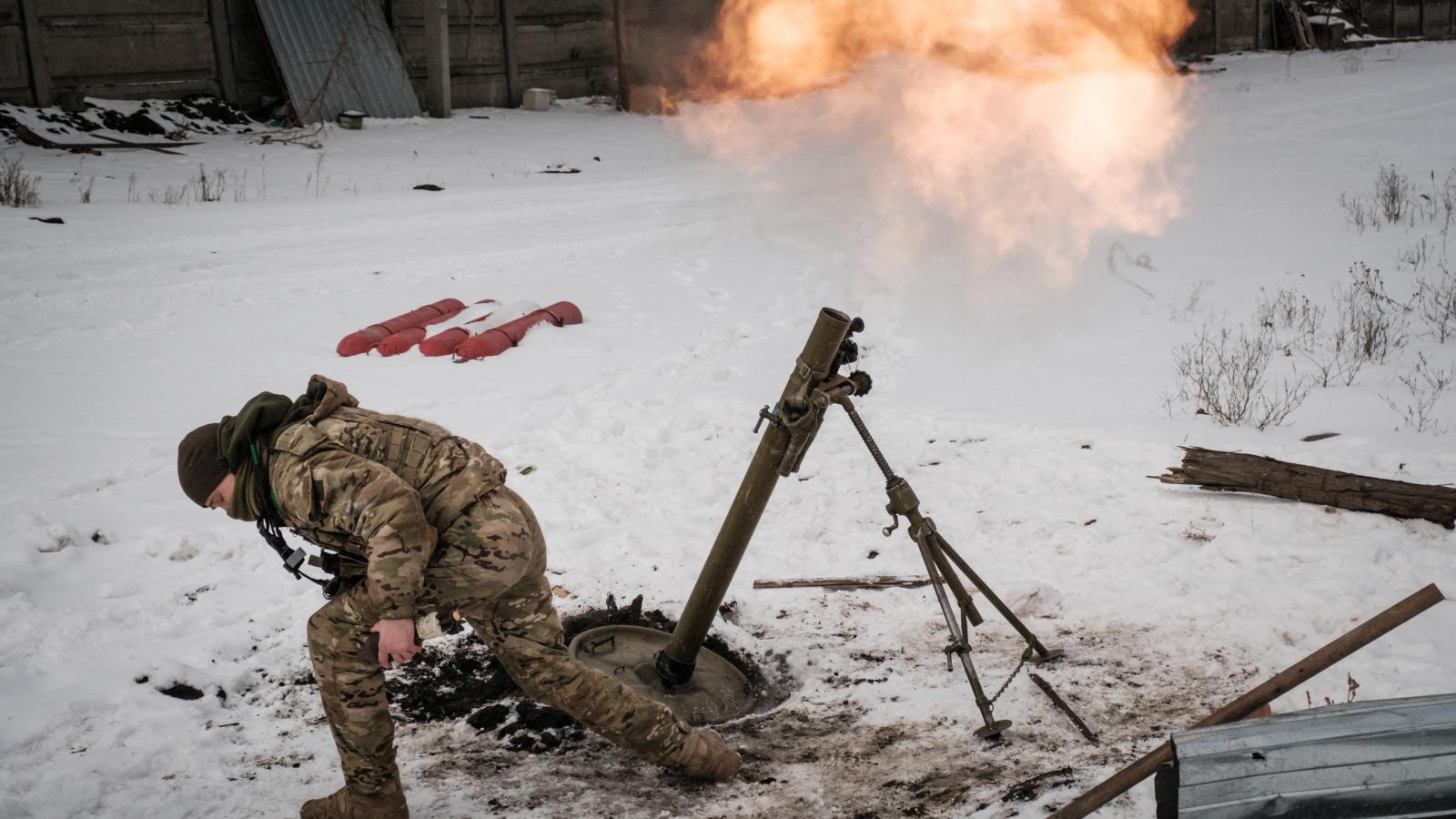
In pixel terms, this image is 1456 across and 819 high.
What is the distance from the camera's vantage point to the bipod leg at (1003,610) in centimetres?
432

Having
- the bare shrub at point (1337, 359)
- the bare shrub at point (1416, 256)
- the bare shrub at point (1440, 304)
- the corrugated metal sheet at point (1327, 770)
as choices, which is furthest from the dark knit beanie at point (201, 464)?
the bare shrub at point (1416, 256)

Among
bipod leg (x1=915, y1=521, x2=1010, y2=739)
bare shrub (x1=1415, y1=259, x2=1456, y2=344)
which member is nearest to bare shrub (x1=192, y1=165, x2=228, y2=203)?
bipod leg (x1=915, y1=521, x2=1010, y2=739)

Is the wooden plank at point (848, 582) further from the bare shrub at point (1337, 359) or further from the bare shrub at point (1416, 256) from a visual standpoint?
the bare shrub at point (1416, 256)

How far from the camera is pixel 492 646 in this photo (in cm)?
414

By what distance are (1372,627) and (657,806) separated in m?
2.46

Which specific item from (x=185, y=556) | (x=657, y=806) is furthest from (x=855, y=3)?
(x=657, y=806)

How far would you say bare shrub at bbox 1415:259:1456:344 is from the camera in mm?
8734

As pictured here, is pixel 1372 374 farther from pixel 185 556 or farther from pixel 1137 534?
pixel 185 556

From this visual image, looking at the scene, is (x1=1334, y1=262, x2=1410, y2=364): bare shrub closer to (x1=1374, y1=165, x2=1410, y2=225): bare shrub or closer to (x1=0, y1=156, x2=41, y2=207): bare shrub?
(x1=1374, y1=165, x2=1410, y2=225): bare shrub

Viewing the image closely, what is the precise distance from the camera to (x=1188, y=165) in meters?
13.8

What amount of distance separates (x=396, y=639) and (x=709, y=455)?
4.21 metres

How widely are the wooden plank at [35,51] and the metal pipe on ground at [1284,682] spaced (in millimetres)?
16528

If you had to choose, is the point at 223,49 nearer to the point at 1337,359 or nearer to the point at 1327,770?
the point at 1337,359

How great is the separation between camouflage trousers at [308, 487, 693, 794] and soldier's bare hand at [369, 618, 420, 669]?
0.24 metres
